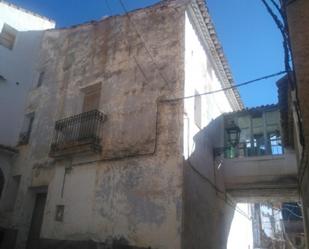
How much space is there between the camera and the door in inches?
427

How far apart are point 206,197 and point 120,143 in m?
3.35

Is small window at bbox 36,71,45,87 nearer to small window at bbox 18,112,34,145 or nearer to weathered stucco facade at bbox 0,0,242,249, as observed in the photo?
weathered stucco facade at bbox 0,0,242,249

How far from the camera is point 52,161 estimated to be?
11.1m

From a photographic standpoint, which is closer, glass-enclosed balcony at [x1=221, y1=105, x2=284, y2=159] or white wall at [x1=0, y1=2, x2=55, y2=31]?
glass-enclosed balcony at [x1=221, y1=105, x2=284, y2=159]

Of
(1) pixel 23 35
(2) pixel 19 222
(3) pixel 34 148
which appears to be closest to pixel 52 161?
(3) pixel 34 148

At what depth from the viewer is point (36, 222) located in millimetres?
11148

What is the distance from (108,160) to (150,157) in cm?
156

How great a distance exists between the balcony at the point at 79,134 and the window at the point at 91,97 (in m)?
0.90

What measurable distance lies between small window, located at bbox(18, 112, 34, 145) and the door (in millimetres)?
2694

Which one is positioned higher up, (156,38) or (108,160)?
(156,38)

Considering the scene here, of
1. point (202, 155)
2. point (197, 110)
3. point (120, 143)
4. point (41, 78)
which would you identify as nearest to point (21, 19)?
point (41, 78)

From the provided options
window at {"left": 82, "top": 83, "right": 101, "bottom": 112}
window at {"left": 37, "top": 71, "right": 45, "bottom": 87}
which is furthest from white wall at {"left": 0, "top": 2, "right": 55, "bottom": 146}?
window at {"left": 82, "top": 83, "right": 101, "bottom": 112}

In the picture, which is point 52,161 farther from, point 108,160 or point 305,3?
point 305,3

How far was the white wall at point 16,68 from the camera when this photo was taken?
13.1 m
